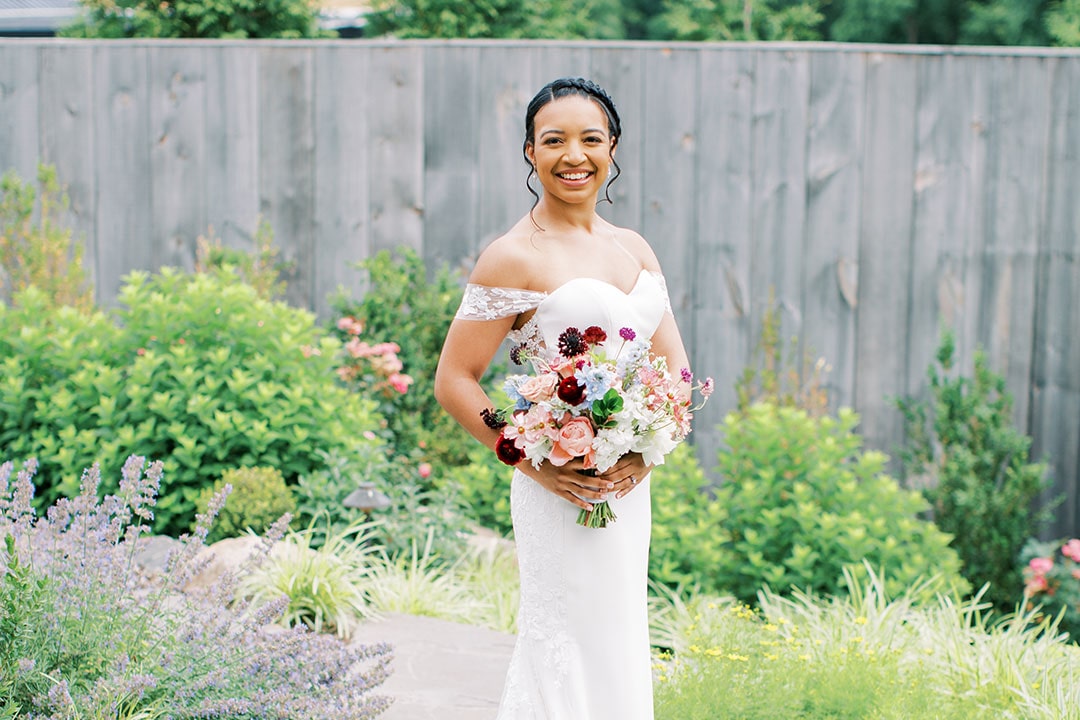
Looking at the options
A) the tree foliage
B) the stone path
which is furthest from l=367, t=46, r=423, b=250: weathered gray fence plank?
the tree foliage

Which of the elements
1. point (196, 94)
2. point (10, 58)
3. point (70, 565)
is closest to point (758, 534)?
point (70, 565)

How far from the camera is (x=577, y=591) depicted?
2551 mm

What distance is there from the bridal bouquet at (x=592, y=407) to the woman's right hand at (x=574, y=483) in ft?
0.10

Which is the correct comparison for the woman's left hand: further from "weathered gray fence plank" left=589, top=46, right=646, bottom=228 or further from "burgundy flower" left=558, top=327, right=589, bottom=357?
"weathered gray fence plank" left=589, top=46, right=646, bottom=228

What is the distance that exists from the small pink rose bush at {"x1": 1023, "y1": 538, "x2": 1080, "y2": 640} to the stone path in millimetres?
2382

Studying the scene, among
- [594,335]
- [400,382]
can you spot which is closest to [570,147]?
[594,335]

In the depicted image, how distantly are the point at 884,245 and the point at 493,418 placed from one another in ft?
11.6

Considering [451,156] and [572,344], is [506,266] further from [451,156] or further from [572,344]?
[451,156]

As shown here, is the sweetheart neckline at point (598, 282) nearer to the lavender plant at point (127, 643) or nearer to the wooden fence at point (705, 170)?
the lavender plant at point (127, 643)

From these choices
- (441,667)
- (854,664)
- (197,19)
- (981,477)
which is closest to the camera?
(854,664)

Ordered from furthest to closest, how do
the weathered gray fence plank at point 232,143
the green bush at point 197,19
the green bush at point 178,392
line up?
the green bush at point 197,19 → the weathered gray fence plank at point 232,143 → the green bush at point 178,392

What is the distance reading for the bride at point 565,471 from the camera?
255 centimetres

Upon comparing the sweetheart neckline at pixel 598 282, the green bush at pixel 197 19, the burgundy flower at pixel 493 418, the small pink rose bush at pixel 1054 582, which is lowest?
the small pink rose bush at pixel 1054 582

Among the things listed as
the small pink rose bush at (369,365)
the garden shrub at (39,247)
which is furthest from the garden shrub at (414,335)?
the garden shrub at (39,247)
